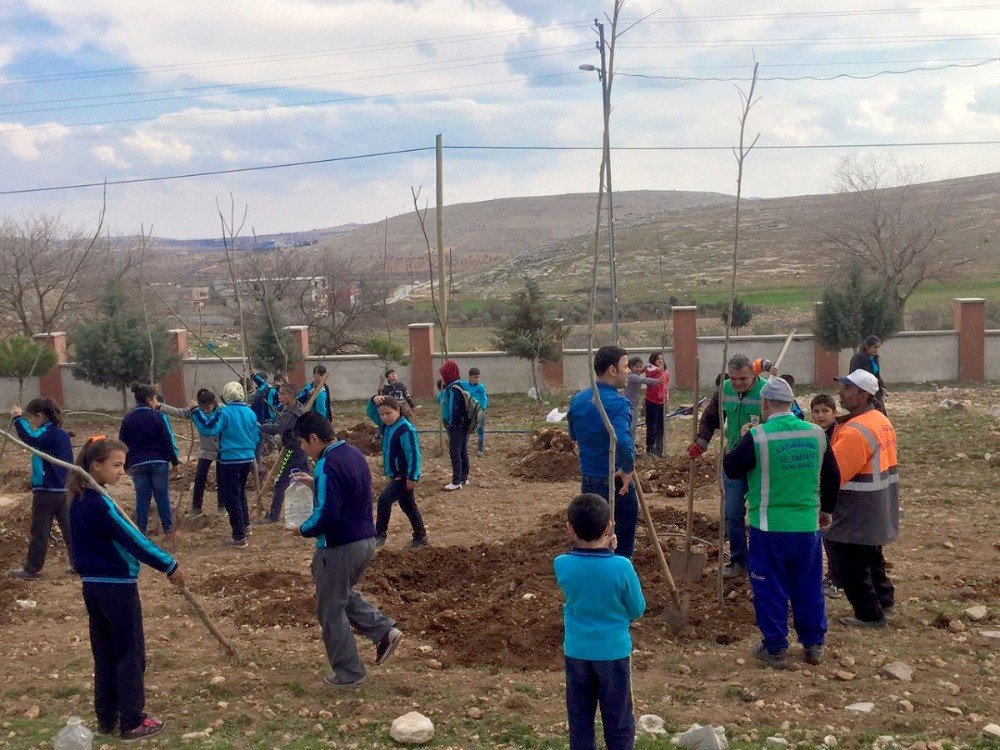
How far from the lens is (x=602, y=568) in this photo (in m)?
3.78

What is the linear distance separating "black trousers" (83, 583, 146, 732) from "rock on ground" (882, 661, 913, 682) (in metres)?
3.90

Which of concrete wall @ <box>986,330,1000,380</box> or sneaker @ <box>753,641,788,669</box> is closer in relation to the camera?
sneaker @ <box>753,641,788,669</box>

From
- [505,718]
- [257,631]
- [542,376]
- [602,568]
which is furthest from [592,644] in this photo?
[542,376]

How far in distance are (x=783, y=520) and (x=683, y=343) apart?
687 inches

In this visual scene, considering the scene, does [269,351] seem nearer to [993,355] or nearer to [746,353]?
[746,353]

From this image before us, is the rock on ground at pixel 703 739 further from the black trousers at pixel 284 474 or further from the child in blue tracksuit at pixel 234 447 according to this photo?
the black trousers at pixel 284 474

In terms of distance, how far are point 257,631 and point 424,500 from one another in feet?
15.7

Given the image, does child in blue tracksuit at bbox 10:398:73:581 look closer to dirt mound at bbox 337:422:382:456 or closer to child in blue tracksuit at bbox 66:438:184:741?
child in blue tracksuit at bbox 66:438:184:741

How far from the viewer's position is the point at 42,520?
7.75 metres

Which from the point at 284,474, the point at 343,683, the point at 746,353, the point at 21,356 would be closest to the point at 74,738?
the point at 343,683

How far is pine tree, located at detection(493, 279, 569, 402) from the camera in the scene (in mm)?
21250

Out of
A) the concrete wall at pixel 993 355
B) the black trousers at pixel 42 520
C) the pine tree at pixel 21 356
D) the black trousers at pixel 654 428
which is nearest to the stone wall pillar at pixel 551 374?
the black trousers at pixel 654 428

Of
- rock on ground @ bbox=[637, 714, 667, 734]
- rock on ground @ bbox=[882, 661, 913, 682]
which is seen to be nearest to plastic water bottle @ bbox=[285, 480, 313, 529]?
rock on ground @ bbox=[637, 714, 667, 734]

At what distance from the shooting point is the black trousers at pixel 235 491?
8.78m
